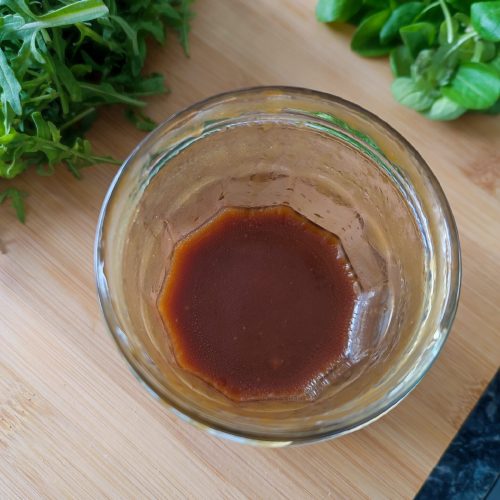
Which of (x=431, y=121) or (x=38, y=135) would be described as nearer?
(x=38, y=135)

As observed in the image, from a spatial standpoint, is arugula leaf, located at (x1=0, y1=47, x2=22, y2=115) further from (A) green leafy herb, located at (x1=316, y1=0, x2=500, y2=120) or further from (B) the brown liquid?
(A) green leafy herb, located at (x1=316, y1=0, x2=500, y2=120)

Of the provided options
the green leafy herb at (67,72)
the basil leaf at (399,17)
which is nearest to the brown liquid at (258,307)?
the green leafy herb at (67,72)

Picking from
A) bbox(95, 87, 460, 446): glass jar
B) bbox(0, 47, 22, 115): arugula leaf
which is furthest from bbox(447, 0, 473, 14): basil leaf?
bbox(0, 47, 22, 115): arugula leaf

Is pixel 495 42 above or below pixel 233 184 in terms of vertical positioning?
above

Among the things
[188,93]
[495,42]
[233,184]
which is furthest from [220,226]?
[495,42]

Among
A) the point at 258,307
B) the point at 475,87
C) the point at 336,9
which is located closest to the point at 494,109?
the point at 475,87

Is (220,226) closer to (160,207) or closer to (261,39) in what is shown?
(160,207)
